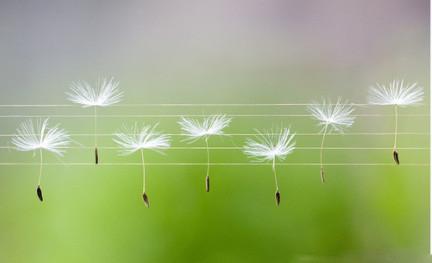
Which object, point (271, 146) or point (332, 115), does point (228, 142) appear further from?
point (332, 115)

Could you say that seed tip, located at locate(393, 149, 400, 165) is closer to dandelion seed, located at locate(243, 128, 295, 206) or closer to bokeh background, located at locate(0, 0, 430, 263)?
bokeh background, located at locate(0, 0, 430, 263)

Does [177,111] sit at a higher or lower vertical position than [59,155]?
higher

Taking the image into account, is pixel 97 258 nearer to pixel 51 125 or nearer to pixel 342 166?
pixel 51 125

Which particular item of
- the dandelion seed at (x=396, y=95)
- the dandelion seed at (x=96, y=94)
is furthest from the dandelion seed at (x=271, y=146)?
the dandelion seed at (x=96, y=94)

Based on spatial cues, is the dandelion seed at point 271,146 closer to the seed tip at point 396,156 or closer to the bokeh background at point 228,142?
the bokeh background at point 228,142

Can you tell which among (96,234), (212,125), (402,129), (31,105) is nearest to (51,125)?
(31,105)

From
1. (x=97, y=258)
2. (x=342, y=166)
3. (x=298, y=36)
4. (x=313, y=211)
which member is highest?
(x=298, y=36)
